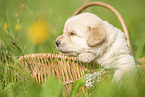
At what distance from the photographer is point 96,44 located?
7.58 feet

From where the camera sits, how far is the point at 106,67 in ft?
7.71

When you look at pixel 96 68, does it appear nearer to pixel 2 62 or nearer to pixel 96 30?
pixel 96 30

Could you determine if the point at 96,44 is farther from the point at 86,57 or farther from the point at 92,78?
the point at 92,78

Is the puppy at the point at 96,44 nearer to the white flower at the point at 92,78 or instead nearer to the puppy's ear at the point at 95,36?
the puppy's ear at the point at 95,36

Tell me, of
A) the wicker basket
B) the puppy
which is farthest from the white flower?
the puppy

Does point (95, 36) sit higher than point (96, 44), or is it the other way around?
point (95, 36)

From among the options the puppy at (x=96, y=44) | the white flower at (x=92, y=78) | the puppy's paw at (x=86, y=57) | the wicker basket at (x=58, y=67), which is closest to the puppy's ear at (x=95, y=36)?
the puppy at (x=96, y=44)

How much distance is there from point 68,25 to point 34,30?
0.59 m

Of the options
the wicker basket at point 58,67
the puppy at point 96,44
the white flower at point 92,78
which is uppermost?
the puppy at point 96,44

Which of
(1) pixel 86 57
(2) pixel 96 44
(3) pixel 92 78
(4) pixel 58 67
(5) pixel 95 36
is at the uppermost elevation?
(5) pixel 95 36

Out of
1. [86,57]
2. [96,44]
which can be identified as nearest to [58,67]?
[86,57]

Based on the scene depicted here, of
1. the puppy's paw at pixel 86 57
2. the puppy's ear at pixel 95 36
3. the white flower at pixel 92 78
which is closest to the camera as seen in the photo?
the white flower at pixel 92 78

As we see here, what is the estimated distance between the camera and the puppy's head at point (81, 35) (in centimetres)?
232

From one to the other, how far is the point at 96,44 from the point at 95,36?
11 centimetres
